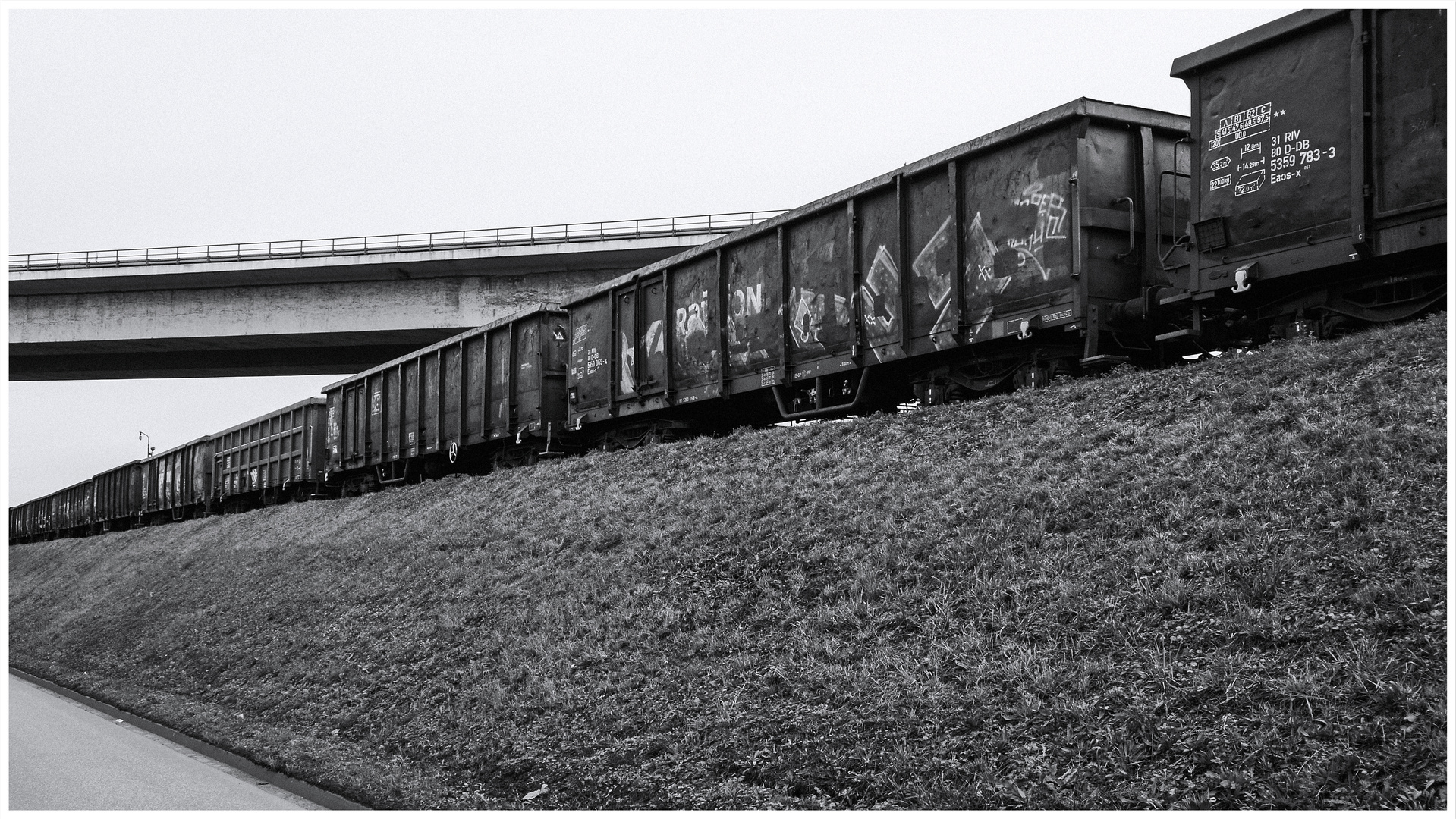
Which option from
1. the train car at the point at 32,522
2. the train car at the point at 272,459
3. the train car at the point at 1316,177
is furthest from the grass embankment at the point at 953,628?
the train car at the point at 32,522

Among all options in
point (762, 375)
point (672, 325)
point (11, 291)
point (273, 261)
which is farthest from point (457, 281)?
point (762, 375)

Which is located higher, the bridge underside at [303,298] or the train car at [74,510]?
the bridge underside at [303,298]

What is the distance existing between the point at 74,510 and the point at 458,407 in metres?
41.7

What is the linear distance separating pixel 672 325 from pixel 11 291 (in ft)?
105

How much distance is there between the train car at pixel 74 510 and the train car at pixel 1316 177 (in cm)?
5387

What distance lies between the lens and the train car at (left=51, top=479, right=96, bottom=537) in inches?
2085

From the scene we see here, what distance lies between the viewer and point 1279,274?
1005 centimetres

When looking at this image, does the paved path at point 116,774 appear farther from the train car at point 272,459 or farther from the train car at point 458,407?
the train car at point 272,459

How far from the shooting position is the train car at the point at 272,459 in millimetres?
32375

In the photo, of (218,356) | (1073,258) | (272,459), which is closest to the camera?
(1073,258)

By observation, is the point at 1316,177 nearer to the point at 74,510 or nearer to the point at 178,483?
the point at 178,483

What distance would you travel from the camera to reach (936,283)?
13164 millimetres

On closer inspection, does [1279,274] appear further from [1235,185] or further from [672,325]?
[672,325]

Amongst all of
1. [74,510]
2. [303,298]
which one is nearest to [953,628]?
[303,298]
